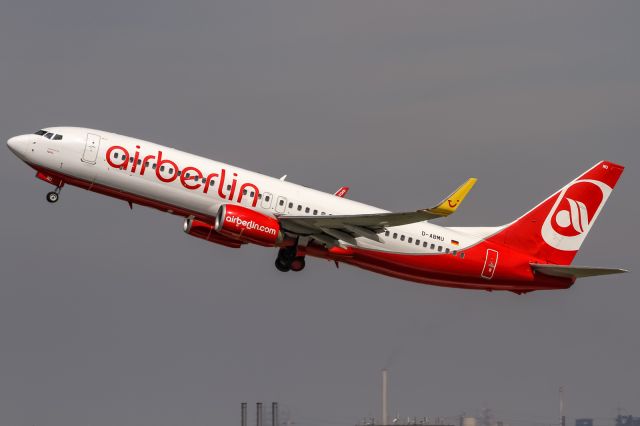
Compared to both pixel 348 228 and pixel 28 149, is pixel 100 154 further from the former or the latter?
pixel 348 228

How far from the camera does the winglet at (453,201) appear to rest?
60438mm

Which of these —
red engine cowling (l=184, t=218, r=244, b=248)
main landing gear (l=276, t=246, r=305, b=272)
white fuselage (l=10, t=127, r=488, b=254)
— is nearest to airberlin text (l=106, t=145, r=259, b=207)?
white fuselage (l=10, t=127, r=488, b=254)

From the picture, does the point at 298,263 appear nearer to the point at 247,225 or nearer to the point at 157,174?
the point at 247,225

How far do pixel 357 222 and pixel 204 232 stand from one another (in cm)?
986

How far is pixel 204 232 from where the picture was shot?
69938 mm

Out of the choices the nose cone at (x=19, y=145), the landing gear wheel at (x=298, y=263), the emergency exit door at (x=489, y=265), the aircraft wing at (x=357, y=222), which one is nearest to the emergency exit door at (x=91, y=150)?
the nose cone at (x=19, y=145)

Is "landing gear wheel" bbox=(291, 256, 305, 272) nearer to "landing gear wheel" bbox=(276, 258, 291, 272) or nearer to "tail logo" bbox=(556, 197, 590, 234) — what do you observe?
"landing gear wheel" bbox=(276, 258, 291, 272)

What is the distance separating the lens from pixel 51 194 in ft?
223

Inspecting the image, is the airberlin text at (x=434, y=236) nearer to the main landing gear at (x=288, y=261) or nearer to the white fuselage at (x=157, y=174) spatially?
the white fuselage at (x=157, y=174)

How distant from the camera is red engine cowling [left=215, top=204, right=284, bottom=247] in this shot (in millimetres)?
65094

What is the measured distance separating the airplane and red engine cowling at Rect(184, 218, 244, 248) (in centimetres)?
6

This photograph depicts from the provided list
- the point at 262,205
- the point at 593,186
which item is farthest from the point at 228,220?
the point at 593,186

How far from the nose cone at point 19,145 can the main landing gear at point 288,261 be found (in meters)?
16.5

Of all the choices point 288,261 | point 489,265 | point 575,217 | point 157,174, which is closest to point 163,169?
point 157,174
